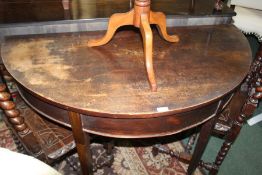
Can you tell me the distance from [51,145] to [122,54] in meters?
0.47

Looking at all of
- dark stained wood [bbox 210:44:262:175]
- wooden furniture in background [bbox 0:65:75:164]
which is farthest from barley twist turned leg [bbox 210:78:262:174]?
wooden furniture in background [bbox 0:65:75:164]

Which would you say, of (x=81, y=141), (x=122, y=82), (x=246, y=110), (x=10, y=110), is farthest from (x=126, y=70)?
(x=246, y=110)

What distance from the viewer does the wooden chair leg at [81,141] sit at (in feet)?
2.45

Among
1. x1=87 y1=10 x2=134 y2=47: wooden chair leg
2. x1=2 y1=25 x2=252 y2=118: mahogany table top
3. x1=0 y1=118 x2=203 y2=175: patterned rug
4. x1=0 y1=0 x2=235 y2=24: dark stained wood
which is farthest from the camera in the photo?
x1=0 y1=118 x2=203 y2=175: patterned rug

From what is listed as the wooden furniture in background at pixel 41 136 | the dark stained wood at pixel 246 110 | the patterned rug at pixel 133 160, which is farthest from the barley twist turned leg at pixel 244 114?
the wooden furniture in background at pixel 41 136

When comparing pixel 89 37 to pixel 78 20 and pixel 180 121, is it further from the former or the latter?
pixel 180 121

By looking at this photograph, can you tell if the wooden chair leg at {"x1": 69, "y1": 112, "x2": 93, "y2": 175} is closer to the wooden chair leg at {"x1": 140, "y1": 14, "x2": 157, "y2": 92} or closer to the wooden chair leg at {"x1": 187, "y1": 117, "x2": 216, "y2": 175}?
the wooden chair leg at {"x1": 140, "y1": 14, "x2": 157, "y2": 92}

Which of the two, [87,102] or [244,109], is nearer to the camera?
[87,102]

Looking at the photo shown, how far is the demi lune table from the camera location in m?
0.71

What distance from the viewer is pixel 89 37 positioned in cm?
101

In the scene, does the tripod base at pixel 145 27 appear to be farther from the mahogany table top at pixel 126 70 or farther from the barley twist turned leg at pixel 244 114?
the barley twist turned leg at pixel 244 114

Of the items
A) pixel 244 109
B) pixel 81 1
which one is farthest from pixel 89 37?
pixel 244 109

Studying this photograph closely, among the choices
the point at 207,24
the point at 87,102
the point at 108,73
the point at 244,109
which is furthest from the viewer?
the point at 207,24

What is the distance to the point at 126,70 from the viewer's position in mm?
831
